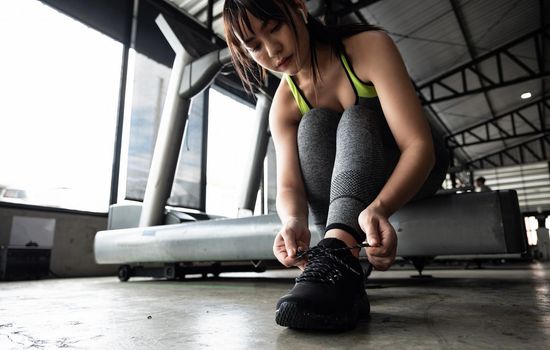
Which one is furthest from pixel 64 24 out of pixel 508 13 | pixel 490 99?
pixel 490 99

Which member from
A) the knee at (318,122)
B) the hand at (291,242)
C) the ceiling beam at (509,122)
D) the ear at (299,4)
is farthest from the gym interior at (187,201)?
the ceiling beam at (509,122)

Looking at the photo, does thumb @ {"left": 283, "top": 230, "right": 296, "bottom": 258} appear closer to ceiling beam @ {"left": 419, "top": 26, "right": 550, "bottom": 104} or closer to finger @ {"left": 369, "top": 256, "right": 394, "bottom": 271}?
finger @ {"left": 369, "top": 256, "right": 394, "bottom": 271}

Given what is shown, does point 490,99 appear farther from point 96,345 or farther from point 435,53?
point 96,345

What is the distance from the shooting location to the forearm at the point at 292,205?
66 cm

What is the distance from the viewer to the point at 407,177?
550 millimetres

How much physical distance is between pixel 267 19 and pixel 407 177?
1.17ft

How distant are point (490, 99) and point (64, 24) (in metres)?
7.43

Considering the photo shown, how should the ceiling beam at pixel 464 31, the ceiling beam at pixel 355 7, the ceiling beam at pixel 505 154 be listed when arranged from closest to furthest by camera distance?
the ceiling beam at pixel 355 7 → the ceiling beam at pixel 464 31 → the ceiling beam at pixel 505 154

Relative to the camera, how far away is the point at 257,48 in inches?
25.6

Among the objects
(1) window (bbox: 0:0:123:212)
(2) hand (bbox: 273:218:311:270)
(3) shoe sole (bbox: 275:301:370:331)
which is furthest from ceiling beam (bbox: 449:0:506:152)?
(3) shoe sole (bbox: 275:301:370:331)

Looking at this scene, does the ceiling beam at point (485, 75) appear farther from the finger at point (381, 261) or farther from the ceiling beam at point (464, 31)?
the finger at point (381, 261)

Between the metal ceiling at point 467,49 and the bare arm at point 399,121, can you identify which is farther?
the metal ceiling at point 467,49

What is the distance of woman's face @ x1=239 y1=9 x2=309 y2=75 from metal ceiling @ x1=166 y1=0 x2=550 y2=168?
1527 millimetres

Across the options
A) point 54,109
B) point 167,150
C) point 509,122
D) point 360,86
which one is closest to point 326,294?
point 360,86
